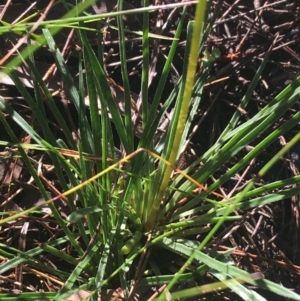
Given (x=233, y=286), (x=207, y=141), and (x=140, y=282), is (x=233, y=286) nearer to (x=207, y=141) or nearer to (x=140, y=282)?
(x=140, y=282)

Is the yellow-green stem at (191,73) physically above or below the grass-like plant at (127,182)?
above

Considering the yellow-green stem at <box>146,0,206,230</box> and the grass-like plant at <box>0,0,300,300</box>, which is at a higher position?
the yellow-green stem at <box>146,0,206,230</box>

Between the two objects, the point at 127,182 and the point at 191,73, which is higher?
the point at 191,73

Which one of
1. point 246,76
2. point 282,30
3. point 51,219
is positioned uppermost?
point 282,30

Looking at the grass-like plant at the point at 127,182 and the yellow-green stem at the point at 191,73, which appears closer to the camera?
the yellow-green stem at the point at 191,73

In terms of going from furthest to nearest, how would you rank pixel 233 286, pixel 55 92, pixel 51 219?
pixel 55 92 < pixel 51 219 < pixel 233 286

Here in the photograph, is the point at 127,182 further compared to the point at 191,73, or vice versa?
the point at 127,182

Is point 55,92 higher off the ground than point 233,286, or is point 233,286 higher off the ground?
point 55,92

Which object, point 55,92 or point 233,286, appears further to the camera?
point 55,92

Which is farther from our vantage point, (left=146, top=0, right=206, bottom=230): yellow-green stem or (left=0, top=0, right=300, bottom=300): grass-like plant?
(left=0, top=0, right=300, bottom=300): grass-like plant

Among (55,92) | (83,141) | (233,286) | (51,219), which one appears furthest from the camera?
(55,92)

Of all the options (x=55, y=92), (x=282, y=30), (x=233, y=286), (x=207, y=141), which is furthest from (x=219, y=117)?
(x=233, y=286)
